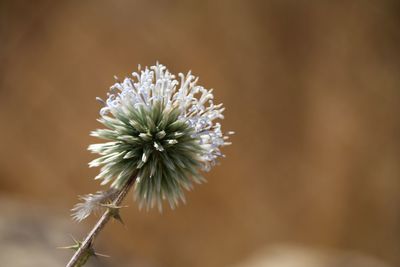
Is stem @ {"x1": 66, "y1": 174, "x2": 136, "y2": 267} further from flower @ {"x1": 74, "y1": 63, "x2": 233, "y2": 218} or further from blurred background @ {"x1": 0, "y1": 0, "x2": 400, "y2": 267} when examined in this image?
blurred background @ {"x1": 0, "y1": 0, "x2": 400, "y2": 267}

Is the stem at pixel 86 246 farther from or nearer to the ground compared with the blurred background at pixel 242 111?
nearer to the ground

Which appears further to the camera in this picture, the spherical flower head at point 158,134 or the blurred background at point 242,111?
the blurred background at point 242,111

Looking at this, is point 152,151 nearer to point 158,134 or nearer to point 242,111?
point 158,134

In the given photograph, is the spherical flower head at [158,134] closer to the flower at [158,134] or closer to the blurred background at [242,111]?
the flower at [158,134]

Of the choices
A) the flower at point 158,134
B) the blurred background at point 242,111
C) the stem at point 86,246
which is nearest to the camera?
the stem at point 86,246

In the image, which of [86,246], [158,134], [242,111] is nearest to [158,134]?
[158,134]

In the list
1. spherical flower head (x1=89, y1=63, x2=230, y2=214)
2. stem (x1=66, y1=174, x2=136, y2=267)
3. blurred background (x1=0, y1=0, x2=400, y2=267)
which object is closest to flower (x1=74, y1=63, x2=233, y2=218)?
spherical flower head (x1=89, y1=63, x2=230, y2=214)

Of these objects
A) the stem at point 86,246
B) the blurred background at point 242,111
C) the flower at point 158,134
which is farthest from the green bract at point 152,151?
the blurred background at point 242,111

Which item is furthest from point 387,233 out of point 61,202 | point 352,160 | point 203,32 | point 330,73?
point 61,202

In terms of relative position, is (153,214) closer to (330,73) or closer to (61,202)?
(61,202)
